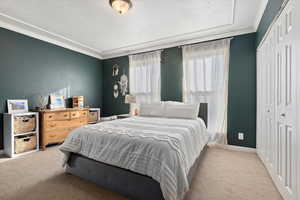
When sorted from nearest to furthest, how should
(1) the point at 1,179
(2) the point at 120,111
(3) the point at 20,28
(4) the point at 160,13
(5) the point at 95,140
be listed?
(5) the point at 95,140, (1) the point at 1,179, (4) the point at 160,13, (3) the point at 20,28, (2) the point at 120,111

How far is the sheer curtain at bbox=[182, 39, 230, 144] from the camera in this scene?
321 centimetres

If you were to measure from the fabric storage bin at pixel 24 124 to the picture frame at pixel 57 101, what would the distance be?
0.59 m

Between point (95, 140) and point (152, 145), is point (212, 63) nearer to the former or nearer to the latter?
point (152, 145)

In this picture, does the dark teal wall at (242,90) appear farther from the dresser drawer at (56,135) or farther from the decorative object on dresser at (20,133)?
the decorative object on dresser at (20,133)

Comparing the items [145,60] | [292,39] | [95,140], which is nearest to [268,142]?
[292,39]

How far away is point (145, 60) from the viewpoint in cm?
421

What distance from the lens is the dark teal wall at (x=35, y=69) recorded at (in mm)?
2879

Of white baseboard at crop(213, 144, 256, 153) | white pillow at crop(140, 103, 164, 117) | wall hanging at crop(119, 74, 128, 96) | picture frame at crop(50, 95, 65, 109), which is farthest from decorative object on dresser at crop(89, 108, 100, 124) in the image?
white baseboard at crop(213, 144, 256, 153)

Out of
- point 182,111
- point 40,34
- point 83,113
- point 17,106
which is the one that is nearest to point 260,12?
point 182,111

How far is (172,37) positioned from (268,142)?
2.93 metres

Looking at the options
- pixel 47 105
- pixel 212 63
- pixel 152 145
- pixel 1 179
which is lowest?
pixel 1 179

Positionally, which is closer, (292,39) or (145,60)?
(292,39)

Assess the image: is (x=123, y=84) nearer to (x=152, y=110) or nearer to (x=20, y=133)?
(x=152, y=110)

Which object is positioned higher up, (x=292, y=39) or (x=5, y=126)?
(x=292, y=39)
